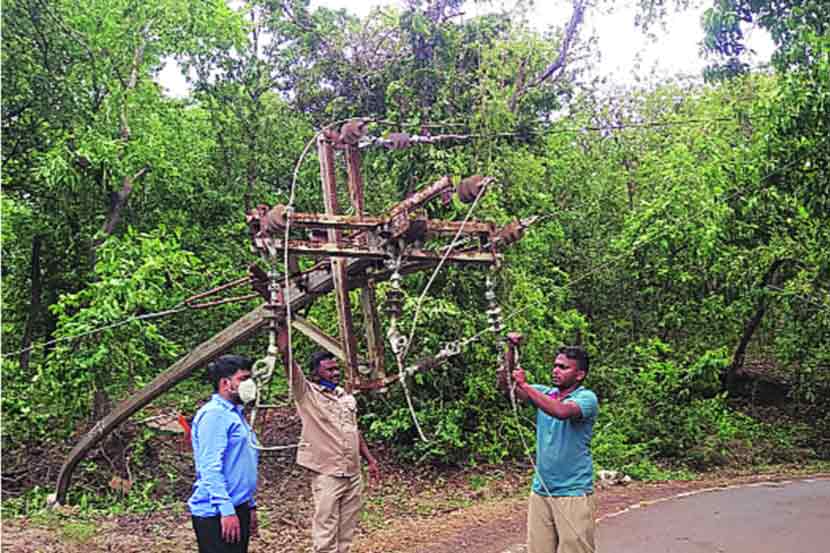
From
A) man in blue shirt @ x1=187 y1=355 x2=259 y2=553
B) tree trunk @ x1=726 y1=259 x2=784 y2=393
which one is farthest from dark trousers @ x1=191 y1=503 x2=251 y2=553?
tree trunk @ x1=726 y1=259 x2=784 y2=393

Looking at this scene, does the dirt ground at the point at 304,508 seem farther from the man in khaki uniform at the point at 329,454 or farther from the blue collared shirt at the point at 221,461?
the blue collared shirt at the point at 221,461

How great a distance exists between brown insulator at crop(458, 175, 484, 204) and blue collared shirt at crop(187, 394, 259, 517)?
2039 mm

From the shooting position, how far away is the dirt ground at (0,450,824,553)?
7.96m

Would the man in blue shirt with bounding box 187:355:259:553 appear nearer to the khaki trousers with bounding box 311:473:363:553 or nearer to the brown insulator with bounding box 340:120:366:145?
the khaki trousers with bounding box 311:473:363:553

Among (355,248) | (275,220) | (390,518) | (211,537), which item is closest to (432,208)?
(390,518)

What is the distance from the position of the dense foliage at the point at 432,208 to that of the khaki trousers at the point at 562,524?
5457 mm

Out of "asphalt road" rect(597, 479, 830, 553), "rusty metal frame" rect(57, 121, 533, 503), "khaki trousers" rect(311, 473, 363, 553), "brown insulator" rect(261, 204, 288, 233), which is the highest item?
"brown insulator" rect(261, 204, 288, 233)

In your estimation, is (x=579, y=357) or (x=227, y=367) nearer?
(x=227, y=367)

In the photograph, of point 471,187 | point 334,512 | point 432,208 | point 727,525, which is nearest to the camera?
point 471,187

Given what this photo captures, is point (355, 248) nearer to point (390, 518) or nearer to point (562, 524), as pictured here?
point (562, 524)

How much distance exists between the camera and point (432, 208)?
39.0 ft

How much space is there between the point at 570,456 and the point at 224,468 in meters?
2.09

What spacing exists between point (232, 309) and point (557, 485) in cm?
1042

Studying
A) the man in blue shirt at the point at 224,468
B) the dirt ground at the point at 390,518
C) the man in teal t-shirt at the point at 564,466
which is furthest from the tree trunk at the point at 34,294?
Result: the man in teal t-shirt at the point at 564,466
